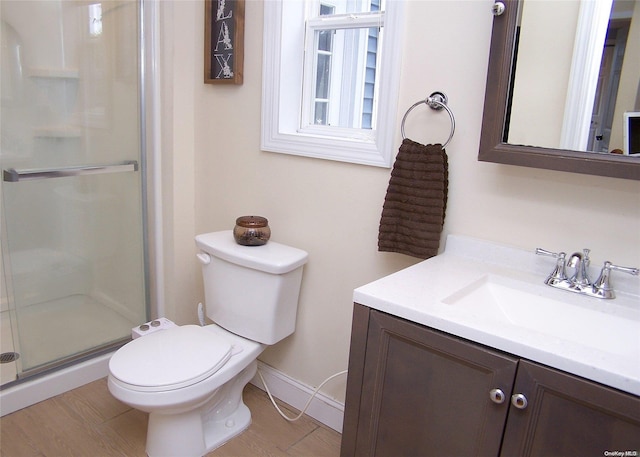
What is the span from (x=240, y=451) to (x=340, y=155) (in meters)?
1.17

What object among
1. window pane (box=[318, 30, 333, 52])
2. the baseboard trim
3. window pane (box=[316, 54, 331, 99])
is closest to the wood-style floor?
the baseboard trim

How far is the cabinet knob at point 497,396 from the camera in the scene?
0.97 m

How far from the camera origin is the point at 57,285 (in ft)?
7.13

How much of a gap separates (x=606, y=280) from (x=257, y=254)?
111 centimetres

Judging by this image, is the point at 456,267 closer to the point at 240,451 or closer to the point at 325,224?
the point at 325,224

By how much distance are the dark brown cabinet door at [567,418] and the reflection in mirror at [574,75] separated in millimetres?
619

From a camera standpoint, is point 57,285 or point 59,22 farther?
point 57,285

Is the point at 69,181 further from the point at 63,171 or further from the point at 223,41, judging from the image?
the point at 223,41

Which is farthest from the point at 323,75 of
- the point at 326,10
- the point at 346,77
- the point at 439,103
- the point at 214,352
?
the point at 214,352

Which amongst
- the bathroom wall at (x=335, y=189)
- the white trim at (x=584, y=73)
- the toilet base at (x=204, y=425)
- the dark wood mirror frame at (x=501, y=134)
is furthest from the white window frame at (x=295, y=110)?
the toilet base at (x=204, y=425)

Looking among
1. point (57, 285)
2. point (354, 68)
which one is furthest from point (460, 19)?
point (57, 285)

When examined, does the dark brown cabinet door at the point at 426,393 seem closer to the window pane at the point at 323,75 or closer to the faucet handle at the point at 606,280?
the faucet handle at the point at 606,280

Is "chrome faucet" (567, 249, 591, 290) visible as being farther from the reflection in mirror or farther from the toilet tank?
the toilet tank

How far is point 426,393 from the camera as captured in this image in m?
1.10
